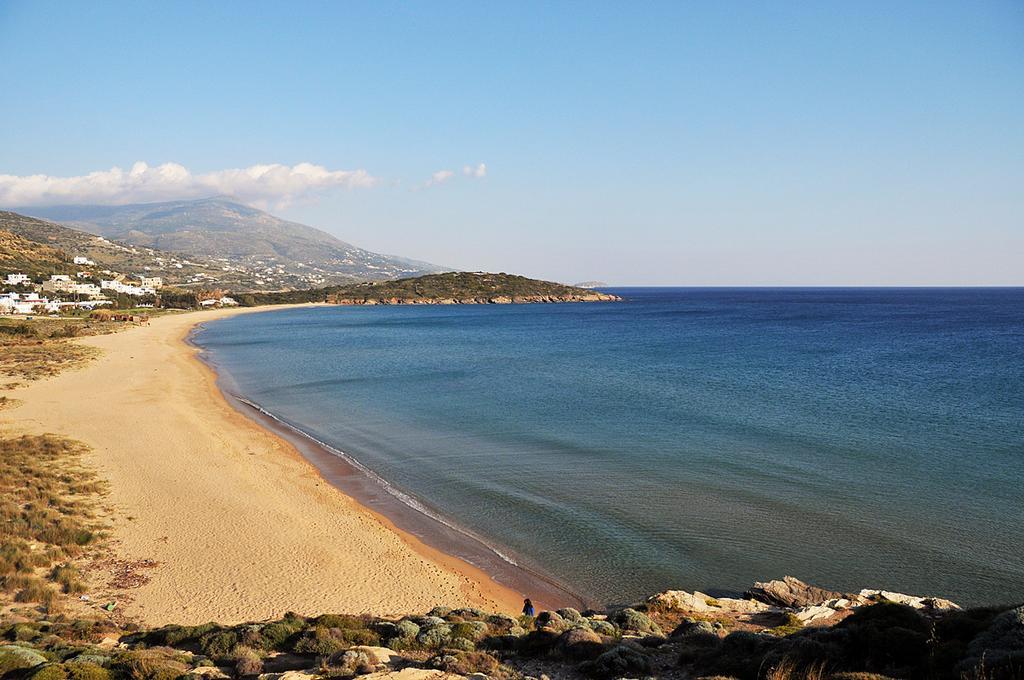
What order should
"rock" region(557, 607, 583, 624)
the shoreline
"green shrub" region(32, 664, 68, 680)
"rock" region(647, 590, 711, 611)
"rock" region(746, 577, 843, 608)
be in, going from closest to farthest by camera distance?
"green shrub" region(32, 664, 68, 680), "rock" region(557, 607, 583, 624), "rock" region(647, 590, 711, 611), "rock" region(746, 577, 843, 608), the shoreline

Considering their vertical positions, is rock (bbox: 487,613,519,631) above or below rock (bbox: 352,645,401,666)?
below

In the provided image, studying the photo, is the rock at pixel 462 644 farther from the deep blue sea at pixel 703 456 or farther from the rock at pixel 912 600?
the rock at pixel 912 600

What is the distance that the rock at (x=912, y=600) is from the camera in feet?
36.3

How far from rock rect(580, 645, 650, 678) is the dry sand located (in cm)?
488

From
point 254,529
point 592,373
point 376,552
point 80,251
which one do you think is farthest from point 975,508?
point 80,251

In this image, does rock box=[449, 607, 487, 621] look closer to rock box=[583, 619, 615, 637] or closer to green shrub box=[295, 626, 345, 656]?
rock box=[583, 619, 615, 637]

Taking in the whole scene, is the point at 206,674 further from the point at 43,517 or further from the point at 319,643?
the point at 43,517

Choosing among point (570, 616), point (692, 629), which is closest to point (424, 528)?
point (570, 616)

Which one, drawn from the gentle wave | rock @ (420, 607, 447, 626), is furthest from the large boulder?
the gentle wave

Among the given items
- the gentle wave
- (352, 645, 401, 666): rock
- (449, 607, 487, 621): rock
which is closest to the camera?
(352, 645, 401, 666): rock

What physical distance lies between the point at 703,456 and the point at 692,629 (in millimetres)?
14336

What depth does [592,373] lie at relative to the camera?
1857 inches

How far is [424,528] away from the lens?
18125mm

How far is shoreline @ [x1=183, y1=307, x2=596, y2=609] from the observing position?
14.8 meters
